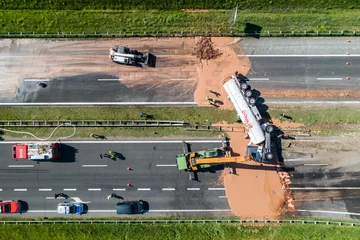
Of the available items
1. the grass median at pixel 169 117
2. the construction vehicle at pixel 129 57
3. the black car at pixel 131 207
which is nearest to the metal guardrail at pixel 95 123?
the grass median at pixel 169 117

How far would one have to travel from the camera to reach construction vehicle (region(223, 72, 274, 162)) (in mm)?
42250

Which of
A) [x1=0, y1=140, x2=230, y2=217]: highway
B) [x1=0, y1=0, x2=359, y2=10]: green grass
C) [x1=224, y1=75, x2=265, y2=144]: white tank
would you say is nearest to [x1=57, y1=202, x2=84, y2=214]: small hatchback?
[x1=0, y1=140, x2=230, y2=217]: highway

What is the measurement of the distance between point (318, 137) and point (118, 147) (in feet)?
89.0

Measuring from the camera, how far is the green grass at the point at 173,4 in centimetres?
4416

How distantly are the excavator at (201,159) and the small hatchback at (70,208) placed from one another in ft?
47.2

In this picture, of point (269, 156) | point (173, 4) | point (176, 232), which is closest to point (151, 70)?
point (173, 4)

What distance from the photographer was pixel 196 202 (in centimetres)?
4350

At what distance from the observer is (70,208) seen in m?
43.2

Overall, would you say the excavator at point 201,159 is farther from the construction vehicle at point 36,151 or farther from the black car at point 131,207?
the construction vehicle at point 36,151

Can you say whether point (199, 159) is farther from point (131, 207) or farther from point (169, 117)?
point (131, 207)

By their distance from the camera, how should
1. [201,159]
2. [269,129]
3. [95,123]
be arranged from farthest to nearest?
[95,123] → [269,129] → [201,159]

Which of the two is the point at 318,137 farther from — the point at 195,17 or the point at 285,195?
the point at 195,17

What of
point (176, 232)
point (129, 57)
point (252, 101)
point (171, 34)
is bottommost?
point (176, 232)

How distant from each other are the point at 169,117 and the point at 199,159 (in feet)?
23.3
